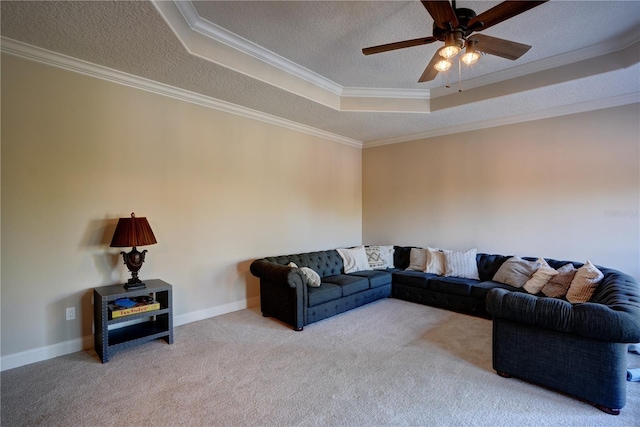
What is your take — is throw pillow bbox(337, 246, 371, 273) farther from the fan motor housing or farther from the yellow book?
the fan motor housing

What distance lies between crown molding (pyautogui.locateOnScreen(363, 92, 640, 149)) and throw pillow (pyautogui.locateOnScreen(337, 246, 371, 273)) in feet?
7.76

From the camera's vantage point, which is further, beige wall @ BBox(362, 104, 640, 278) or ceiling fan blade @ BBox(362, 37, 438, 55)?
beige wall @ BBox(362, 104, 640, 278)

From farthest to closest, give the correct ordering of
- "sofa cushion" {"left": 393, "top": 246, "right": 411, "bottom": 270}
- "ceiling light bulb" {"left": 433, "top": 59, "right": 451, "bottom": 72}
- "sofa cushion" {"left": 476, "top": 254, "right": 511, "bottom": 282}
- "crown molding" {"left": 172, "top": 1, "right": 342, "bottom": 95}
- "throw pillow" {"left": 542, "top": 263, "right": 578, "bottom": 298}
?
1. "sofa cushion" {"left": 393, "top": 246, "right": 411, "bottom": 270}
2. "sofa cushion" {"left": 476, "top": 254, "right": 511, "bottom": 282}
3. "throw pillow" {"left": 542, "top": 263, "right": 578, "bottom": 298}
4. "crown molding" {"left": 172, "top": 1, "right": 342, "bottom": 95}
5. "ceiling light bulb" {"left": 433, "top": 59, "right": 451, "bottom": 72}

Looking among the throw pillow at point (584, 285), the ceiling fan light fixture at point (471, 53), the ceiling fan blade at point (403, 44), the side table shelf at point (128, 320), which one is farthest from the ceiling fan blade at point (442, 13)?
the side table shelf at point (128, 320)

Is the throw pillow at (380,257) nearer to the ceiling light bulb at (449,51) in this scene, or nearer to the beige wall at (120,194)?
the beige wall at (120,194)

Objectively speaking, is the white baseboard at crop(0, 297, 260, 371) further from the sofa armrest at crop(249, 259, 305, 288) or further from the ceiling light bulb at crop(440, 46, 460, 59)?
the ceiling light bulb at crop(440, 46, 460, 59)

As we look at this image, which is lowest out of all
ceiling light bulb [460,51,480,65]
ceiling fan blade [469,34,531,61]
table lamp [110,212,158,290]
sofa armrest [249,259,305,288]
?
sofa armrest [249,259,305,288]

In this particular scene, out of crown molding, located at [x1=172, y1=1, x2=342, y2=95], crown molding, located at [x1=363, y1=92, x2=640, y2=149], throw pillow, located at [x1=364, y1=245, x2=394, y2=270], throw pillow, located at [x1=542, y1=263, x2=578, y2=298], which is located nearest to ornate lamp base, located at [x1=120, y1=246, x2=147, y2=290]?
crown molding, located at [x1=172, y1=1, x2=342, y2=95]

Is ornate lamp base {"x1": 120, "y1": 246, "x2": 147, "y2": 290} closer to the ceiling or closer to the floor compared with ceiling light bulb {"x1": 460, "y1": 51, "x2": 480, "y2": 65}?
closer to the floor

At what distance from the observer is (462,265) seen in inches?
184

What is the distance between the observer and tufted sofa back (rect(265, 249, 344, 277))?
14.9 ft

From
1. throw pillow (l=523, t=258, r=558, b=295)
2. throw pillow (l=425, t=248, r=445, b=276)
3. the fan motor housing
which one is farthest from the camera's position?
throw pillow (l=425, t=248, r=445, b=276)

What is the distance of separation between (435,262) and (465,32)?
3.54 m

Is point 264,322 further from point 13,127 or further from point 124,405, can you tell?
point 13,127
